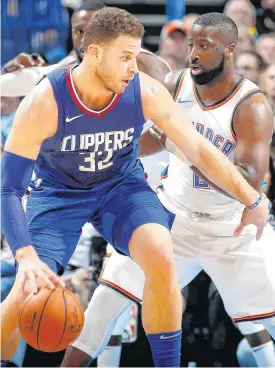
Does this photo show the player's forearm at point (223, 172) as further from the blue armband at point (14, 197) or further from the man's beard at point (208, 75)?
the blue armband at point (14, 197)

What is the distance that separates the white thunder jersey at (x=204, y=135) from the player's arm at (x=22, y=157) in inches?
33.9

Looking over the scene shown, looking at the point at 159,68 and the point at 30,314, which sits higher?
the point at 159,68

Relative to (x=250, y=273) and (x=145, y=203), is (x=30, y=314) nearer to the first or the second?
(x=145, y=203)

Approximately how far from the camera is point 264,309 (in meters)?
4.14

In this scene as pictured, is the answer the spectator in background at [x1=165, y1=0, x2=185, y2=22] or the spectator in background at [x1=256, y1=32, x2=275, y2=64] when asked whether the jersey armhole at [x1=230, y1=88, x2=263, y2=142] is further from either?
the spectator in background at [x1=165, y1=0, x2=185, y2=22]

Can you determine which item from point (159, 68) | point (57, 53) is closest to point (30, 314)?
point (159, 68)

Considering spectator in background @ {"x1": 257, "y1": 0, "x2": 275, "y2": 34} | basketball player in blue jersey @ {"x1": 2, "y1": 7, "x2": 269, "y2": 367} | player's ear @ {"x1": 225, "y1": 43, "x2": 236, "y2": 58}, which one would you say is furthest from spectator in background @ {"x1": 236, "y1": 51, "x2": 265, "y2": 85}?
basketball player in blue jersey @ {"x1": 2, "y1": 7, "x2": 269, "y2": 367}

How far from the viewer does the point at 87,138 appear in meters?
3.73

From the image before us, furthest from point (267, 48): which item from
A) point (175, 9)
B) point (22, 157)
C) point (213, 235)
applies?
point (22, 157)

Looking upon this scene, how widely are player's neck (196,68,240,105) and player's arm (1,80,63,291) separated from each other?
90 centimetres

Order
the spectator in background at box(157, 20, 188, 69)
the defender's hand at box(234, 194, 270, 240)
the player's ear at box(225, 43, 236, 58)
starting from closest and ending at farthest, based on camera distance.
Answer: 1. the defender's hand at box(234, 194, 270, 240)
2. the player's ear at box(225, 43, 236, 58)
3. the spectator in background at box(157, 20, 188, 69)

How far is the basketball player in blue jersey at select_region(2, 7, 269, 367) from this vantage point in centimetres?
355

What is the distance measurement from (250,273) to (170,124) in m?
0.90

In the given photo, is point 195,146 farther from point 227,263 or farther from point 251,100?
point 227,263
